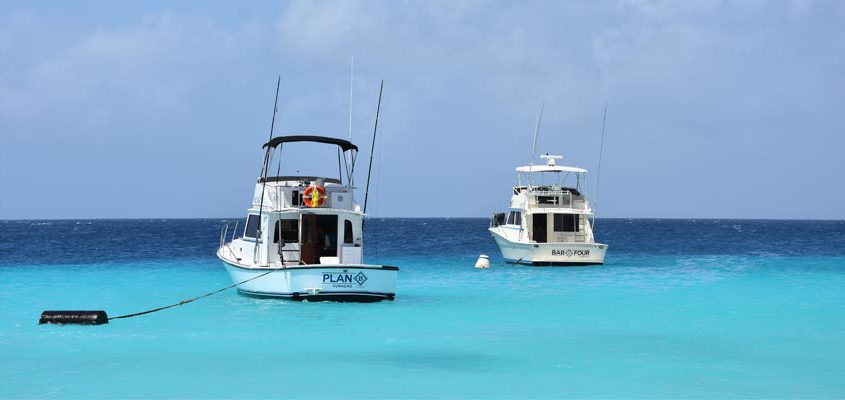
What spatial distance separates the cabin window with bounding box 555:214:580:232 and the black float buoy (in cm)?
2425

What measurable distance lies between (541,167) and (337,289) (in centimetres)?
2138

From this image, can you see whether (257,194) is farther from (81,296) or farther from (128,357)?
(128,357)

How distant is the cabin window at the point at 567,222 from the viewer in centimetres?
3884

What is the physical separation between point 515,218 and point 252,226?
18480mm

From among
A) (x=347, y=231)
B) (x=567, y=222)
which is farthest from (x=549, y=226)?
(x=347, y=231)

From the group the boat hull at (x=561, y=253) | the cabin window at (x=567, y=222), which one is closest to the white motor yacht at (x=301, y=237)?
the boat hull at (x=561, y=253)

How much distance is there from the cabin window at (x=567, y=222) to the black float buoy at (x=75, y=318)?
24252mm

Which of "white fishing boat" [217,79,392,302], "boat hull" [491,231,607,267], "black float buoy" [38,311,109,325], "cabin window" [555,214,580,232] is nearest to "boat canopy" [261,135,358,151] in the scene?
"white fishing boat" [217,79,392,302]

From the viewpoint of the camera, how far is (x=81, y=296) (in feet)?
85.7

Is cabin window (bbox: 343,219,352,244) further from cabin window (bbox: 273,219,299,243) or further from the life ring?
cabin window (bbox: 273,219,299,243)

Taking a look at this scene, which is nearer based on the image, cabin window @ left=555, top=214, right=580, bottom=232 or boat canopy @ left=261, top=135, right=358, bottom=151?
boat canopy @ left=261, top=135, right=358, bottom=151

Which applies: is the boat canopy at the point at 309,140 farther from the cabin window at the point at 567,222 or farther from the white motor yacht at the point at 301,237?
the cabin window at the point at 567,222

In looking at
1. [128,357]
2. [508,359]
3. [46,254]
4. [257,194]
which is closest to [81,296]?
[257,194]

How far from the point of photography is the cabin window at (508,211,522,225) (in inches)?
1570
